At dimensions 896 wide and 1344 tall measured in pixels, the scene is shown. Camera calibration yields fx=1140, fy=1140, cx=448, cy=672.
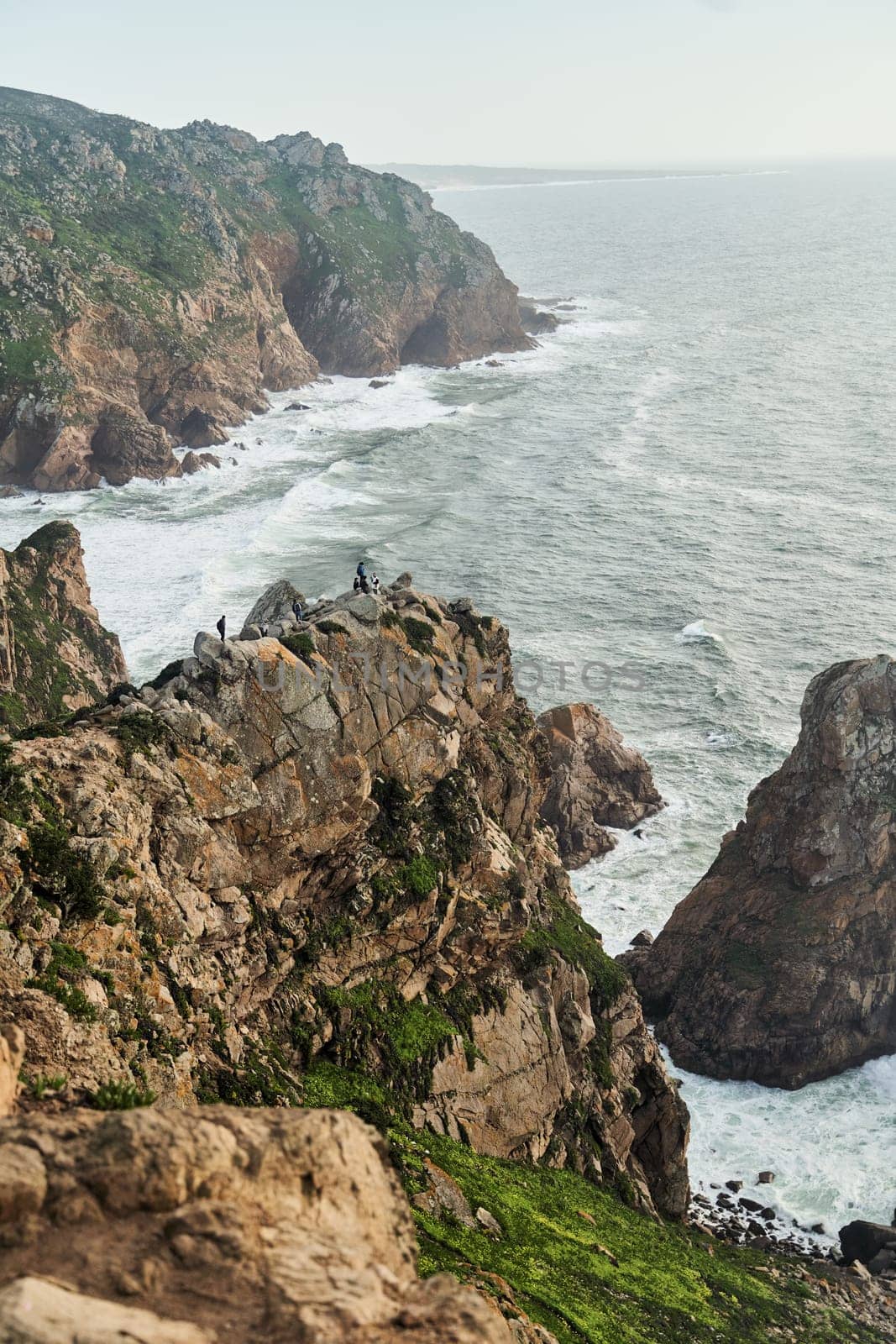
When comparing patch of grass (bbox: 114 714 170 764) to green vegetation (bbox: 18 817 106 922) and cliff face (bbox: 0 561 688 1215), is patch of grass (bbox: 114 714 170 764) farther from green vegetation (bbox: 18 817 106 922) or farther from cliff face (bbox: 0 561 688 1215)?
green vegetation (bbox: 18 817 106 922)

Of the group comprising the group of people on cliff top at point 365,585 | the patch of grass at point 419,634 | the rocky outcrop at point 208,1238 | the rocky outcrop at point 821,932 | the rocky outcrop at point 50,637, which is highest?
the group of people on cliff top at point 365,585

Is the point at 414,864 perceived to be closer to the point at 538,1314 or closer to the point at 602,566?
the point at 538,1314

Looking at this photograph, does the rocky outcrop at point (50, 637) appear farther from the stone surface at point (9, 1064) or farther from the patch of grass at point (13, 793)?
the stone surface at point (9, 1064)

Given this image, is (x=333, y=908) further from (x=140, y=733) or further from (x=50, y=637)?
(x=50, y=637)

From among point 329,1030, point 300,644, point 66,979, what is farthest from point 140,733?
point 329,1030

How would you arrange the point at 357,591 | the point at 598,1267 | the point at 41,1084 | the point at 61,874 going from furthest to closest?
the point at 357,591, the point at 598,1267, the point at 61,874, the point at 41,1084

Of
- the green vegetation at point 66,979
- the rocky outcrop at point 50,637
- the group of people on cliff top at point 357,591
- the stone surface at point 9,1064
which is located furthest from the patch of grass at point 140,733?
the rocky outcrop at point 50,637
